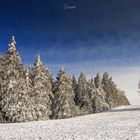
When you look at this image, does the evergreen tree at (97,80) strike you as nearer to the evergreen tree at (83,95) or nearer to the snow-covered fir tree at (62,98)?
the evergreen tree at (83,95)

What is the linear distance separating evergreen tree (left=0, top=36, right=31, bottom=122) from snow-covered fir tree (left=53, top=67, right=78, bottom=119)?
1398 centimetres

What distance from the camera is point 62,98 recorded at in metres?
67.6

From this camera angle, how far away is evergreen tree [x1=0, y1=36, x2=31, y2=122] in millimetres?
51500

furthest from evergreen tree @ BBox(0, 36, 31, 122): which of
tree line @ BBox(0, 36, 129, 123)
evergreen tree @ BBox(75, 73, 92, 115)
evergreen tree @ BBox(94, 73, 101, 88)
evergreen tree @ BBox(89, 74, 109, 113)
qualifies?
evergreen tree @ BBox(94, 73, 101, 88)

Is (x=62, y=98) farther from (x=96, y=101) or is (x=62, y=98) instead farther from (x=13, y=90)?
(x=96, y=101)

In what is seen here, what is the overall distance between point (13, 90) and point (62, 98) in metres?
16.7

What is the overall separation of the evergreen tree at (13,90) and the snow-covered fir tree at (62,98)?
13984 mm

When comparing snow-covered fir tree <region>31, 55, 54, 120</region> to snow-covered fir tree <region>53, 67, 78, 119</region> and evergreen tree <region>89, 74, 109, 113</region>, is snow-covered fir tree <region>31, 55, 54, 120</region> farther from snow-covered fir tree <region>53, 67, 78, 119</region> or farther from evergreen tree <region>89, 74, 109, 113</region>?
evergreen tree <region>89, 74, 109, 113</region>

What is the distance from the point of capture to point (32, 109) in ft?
179

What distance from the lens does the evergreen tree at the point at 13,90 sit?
51500 mm

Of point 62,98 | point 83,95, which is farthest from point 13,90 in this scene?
point 83,95

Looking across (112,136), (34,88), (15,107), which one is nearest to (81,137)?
(112,136)

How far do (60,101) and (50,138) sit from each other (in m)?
42.6

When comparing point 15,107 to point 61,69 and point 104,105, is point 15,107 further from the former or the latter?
point 104,105
